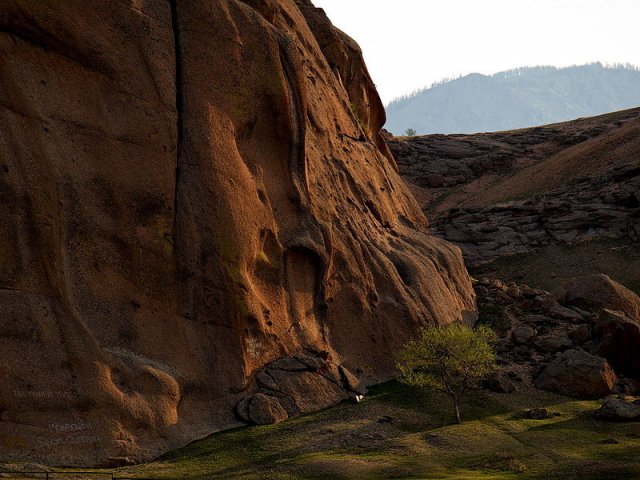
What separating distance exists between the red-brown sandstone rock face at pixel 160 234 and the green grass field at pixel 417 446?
6.32 ft

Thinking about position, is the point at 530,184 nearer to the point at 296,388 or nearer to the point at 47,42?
the point at 296,388

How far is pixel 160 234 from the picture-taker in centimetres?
3812

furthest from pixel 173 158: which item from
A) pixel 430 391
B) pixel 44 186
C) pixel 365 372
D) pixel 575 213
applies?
pixel 575 213

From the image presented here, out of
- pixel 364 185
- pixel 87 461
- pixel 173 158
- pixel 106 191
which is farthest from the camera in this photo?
pixel 364 185

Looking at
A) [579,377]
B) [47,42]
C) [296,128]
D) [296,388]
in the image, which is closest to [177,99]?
[47,42]

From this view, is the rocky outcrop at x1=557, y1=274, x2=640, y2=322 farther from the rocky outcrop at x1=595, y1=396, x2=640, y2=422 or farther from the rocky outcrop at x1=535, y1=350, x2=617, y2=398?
the rocky outcrop at x1=595, y1=396, x2=640, y2=422

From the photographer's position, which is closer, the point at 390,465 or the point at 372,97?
the point at 390,465

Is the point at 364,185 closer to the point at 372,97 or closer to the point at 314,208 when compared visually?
the point at 314,208

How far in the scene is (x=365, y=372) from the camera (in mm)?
46219

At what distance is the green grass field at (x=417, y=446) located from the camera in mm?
31859

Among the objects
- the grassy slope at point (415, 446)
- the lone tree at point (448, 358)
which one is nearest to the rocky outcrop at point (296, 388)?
the grassy slope at point (415, 446)

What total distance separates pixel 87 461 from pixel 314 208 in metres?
20.9

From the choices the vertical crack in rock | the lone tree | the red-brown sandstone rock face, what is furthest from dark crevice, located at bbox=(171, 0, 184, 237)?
the lone tree

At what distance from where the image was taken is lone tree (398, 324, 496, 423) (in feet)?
142
